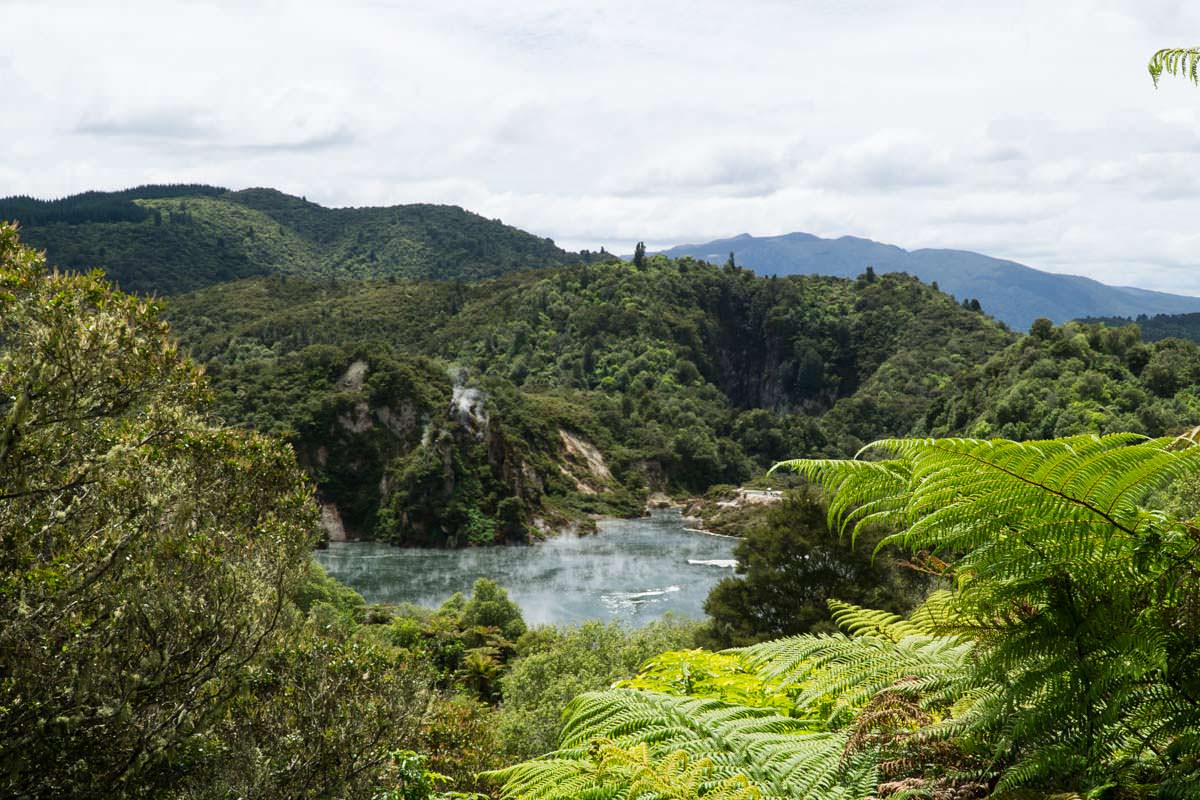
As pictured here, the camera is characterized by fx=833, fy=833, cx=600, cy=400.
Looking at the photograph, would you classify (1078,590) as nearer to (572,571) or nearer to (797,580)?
(797,580)

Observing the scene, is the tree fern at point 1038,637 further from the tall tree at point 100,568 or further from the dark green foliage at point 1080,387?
the dark green foliage at point 1080,387

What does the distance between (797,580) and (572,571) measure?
31.5m

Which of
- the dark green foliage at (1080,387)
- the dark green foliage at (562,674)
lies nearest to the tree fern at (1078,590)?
the dark green foliage at (562,674)

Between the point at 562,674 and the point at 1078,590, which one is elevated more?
the point at 1078,590

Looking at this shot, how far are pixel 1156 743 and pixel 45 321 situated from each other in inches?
292

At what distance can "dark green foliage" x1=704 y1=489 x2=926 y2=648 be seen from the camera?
2005 cm

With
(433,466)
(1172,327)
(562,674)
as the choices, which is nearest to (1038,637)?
(562,674)

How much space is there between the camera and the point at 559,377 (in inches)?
4146

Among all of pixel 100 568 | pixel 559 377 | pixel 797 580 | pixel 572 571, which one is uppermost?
pixel 100 568

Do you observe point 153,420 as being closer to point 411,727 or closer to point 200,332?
point 411,727

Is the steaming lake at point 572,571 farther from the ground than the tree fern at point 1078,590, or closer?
closer

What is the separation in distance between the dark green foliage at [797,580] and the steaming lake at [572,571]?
1590 cm

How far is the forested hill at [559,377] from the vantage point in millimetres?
67875

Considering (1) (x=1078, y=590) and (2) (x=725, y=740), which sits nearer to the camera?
(1) (x=1078, y=590)
